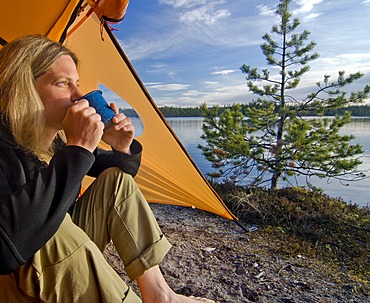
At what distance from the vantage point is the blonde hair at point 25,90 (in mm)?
932

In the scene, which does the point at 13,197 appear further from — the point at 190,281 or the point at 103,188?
the point at 190,281

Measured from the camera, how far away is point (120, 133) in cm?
116

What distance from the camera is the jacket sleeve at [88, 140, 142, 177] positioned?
3.93 feet

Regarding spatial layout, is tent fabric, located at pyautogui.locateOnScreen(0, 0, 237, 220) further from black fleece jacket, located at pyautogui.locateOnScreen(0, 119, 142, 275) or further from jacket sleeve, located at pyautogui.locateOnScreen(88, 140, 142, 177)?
black fleece jacket, located at pyautogui.locateOnScreen(0, 119, 142, 275)

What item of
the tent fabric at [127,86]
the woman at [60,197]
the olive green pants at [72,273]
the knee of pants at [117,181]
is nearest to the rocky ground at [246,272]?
the tent fabric at [127,86]

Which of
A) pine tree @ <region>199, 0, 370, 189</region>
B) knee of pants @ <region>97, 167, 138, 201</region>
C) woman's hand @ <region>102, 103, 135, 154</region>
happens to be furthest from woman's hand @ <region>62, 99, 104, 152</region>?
pine tree @ <region>199, 0, 370, 189</region>

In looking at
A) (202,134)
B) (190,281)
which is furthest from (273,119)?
(190,281)

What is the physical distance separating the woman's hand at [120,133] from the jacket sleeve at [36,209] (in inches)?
10.9

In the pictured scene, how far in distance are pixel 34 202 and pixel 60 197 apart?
0.06 meters

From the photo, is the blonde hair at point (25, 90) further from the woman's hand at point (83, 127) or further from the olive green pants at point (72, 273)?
the olive green pants at point (72, 273)

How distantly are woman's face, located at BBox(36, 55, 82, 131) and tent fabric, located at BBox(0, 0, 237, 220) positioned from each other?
820mm

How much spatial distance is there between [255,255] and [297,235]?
56 centimetres

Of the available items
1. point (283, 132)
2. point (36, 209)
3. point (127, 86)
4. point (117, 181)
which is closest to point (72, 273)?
point (36, 209)

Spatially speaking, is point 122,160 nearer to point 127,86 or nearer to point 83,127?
point 83,127
